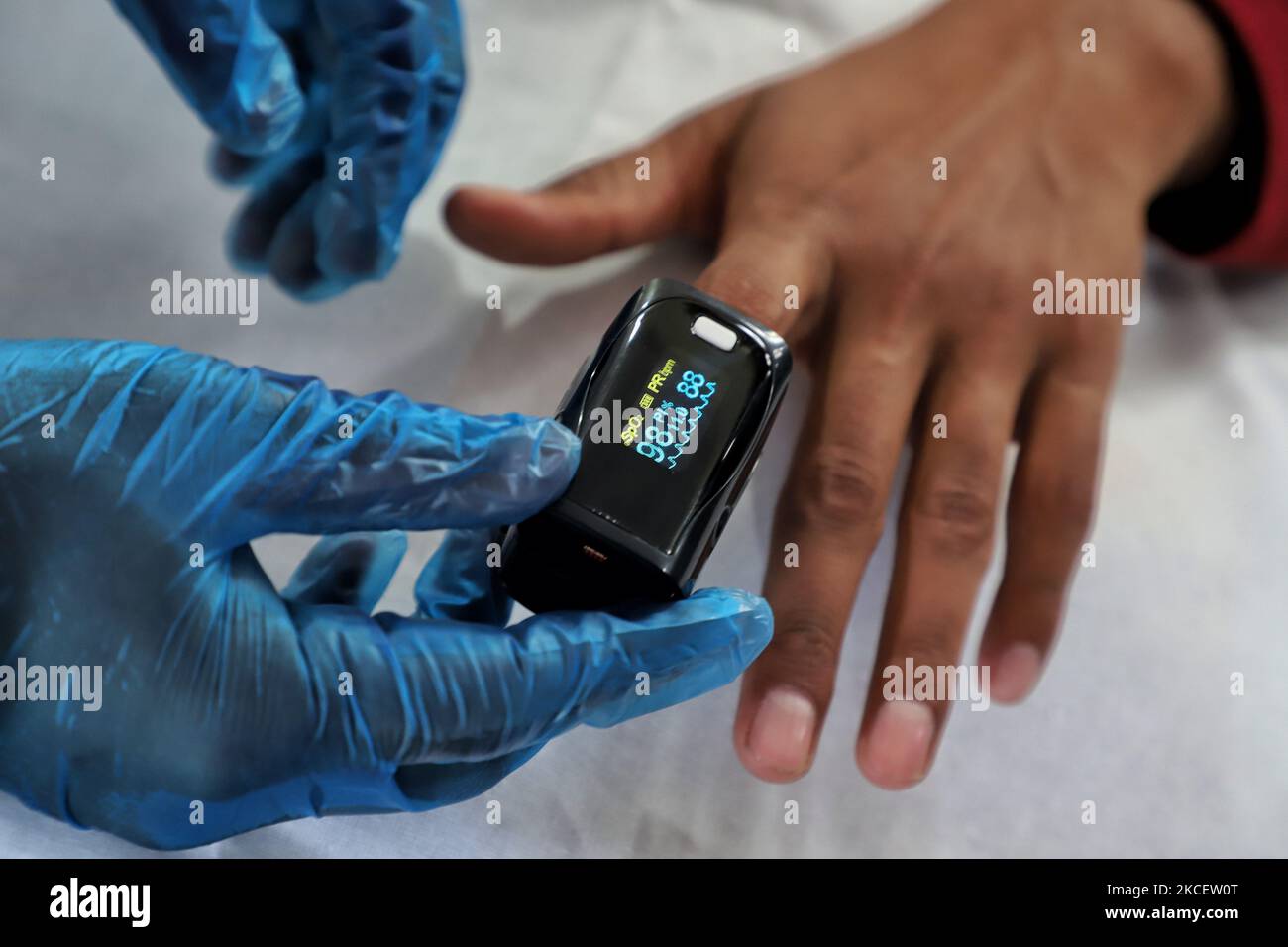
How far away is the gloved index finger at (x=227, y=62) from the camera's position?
0.83m

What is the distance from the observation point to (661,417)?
68cm

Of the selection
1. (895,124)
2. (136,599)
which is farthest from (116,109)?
(895,124)

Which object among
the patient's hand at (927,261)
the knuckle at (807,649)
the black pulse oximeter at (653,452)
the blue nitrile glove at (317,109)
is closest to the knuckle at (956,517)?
the patient's hand at (927,261)

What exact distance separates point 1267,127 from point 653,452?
0.81 meters

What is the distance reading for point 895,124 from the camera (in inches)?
40.7

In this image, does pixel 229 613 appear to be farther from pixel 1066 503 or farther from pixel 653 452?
pixel 1066 503

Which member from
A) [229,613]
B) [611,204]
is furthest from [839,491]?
[229,613]

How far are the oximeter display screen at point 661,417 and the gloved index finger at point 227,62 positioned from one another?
0.39 m

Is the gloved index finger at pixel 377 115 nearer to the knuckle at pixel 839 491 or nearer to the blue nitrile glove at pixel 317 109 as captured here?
the blue nitrile glove at pixel 317 109

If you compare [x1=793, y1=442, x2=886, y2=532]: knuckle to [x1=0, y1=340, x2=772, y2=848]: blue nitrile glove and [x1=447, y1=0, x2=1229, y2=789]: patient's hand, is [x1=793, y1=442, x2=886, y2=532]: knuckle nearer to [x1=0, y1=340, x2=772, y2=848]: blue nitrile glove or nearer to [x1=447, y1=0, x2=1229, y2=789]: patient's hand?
[x1=447, y1=0, x2=1229, y2=789]: patient's hand

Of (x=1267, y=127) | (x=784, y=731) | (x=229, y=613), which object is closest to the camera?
(x=229, y=613)

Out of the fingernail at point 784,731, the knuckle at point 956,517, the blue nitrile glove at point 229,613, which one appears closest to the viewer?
the blue nitrile glove at point 229,613

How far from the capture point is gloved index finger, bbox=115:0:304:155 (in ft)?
2.72

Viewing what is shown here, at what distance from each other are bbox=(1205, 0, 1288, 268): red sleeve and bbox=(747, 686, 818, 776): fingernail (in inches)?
26.1
